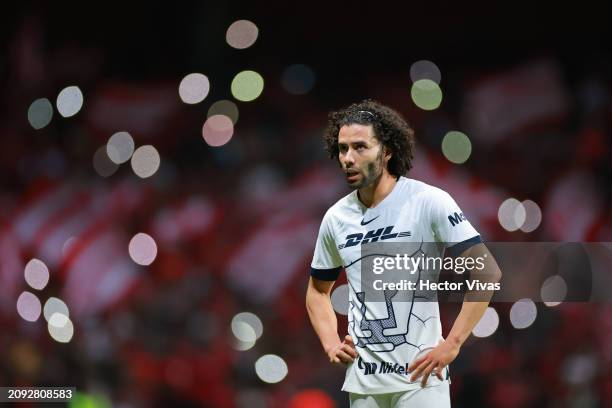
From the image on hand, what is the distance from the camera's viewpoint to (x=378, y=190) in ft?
10.5

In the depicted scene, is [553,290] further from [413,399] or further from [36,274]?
[36,274]

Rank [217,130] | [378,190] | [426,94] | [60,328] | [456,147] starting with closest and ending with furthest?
[378,190] < [60,328] < [456,147] < [426,94] < [217,130]

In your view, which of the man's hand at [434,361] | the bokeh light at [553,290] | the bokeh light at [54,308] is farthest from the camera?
the bokeh light at [54,308]

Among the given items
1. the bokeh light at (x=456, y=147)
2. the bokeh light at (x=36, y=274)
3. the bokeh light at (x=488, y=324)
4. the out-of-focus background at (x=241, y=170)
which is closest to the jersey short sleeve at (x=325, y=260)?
the out-of-focus background at (x=241, y=170)

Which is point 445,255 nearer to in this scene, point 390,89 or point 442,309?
point 442,309

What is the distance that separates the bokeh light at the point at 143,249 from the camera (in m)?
6.93

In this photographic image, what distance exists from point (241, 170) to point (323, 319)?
3963 mm

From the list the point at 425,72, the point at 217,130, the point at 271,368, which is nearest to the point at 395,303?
the point at 271,368

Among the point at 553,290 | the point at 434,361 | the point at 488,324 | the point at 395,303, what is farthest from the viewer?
the point at 488,324

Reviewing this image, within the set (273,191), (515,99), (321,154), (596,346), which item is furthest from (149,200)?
(596,346)

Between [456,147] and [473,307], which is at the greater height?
[456,147]

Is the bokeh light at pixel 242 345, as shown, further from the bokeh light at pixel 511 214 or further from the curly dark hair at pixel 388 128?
the curly dark hair at pixel 388 128

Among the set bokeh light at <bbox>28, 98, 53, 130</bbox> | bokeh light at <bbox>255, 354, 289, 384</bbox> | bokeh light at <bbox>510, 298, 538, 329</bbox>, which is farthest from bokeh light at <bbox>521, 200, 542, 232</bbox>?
bokeh light at <bbox>28, 98, 53, 130</bbox>

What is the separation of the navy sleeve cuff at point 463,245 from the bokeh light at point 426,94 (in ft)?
13.2
